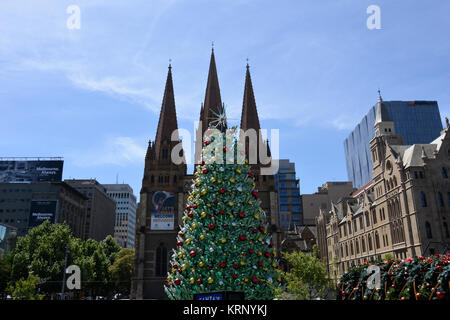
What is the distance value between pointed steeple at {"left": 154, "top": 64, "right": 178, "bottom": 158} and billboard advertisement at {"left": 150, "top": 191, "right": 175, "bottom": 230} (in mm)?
7426

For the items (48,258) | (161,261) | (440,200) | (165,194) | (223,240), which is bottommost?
(223,240)

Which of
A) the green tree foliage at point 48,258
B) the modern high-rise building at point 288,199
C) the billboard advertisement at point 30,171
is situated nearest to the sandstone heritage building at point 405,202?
the green tree foliage at point 48,258

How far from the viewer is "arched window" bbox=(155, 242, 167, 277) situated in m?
55.1

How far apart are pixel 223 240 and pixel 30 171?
99.1 meters

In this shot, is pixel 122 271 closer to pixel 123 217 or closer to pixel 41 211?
pixel 41 211

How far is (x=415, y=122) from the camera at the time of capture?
151625mm

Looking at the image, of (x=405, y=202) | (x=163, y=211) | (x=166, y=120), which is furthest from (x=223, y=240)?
(x=166, y=120)

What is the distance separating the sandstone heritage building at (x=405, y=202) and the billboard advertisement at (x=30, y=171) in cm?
7927

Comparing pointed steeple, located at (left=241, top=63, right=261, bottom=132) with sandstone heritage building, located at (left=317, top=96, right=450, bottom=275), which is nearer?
sandstone heritage building, located at (left=317, top=96, right=450, bottom=275)

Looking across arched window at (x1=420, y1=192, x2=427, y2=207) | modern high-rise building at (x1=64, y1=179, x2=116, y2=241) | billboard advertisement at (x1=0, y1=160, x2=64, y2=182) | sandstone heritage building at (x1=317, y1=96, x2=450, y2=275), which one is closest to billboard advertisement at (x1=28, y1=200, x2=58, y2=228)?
billboard advertisement at (x1=0, y1=160, x2=64, y2=182)

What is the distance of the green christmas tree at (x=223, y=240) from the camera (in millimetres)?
15227

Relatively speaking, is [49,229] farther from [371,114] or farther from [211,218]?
[371,114]

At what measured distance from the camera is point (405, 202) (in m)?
48.6

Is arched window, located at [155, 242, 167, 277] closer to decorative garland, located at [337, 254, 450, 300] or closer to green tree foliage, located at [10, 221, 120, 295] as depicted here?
green tree foliage, located at [10, 221, 120, 295]
